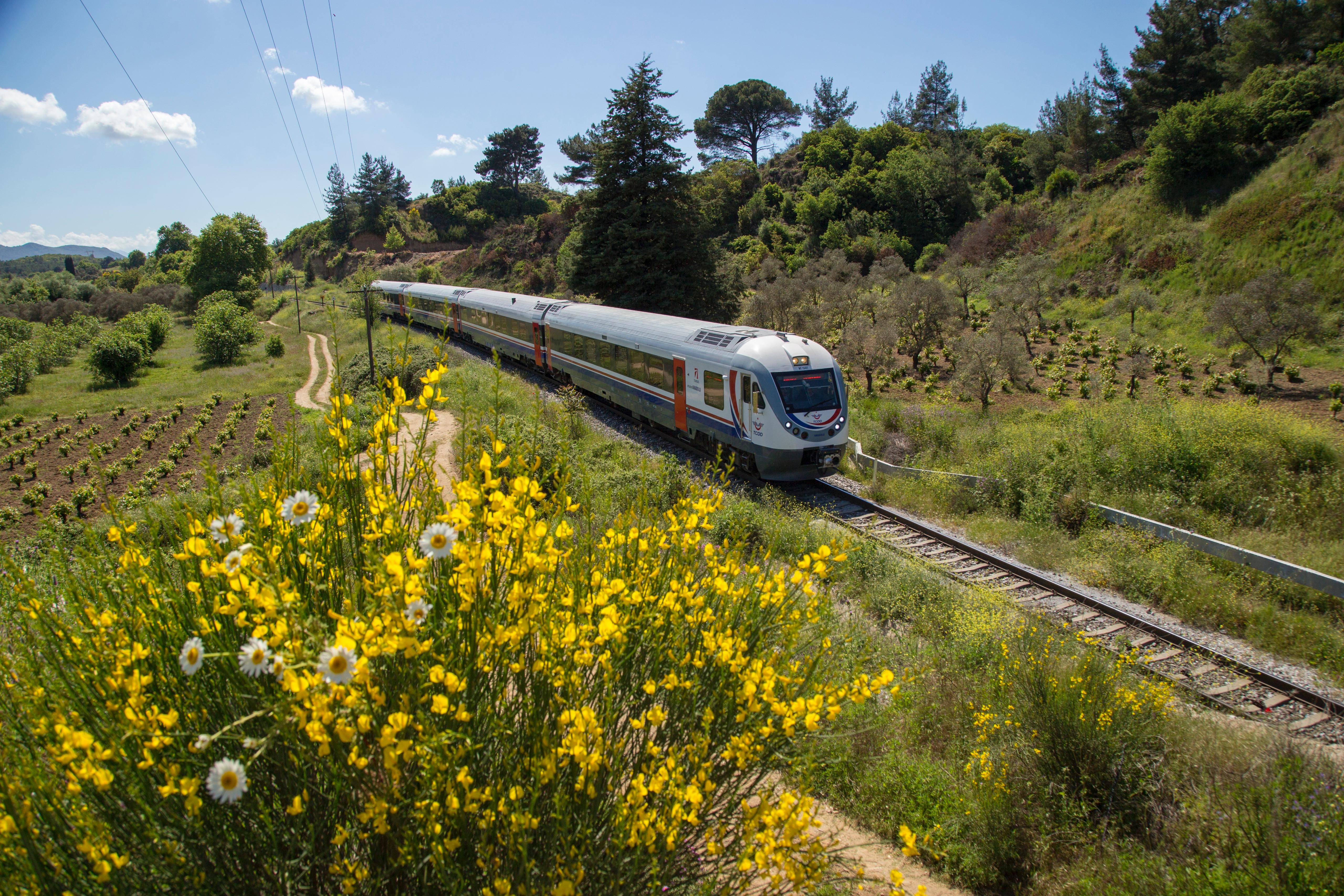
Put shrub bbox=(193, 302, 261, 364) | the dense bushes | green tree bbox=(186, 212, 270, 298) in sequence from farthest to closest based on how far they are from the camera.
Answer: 1. green tree bbox=(186, 212, 270, 298)
2. shrub bbox=(193, 302, 261, 364)
3. the dense bushes

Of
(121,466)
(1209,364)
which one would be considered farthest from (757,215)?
(121,466)

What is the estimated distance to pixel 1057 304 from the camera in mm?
28812

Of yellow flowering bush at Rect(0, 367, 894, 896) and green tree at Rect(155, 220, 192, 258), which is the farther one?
green tree at Rect(155, 220, 192, 258)

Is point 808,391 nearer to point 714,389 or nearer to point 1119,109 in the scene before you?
point 714,389

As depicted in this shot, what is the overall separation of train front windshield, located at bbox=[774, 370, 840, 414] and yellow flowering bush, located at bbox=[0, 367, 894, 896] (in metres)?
8.67

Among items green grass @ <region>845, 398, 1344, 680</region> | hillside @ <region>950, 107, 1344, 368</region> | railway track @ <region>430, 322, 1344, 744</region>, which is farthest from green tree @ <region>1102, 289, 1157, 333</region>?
railway track @ <region>430, 322, 1344, 744</region>

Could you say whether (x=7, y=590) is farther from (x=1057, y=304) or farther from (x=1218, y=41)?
(x=1218, y=41)

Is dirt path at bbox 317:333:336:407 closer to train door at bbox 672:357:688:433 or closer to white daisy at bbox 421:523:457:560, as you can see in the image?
train door at bbox 672:357:688:433

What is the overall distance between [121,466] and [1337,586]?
876 inches

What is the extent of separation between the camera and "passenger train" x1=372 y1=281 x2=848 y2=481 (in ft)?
→ 38.2

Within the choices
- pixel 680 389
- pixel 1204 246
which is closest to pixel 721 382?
pixel 680 389

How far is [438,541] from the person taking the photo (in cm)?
219

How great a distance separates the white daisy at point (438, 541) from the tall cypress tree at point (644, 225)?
22.4 meters

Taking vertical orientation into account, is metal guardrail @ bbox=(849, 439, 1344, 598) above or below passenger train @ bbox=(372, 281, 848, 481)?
below
